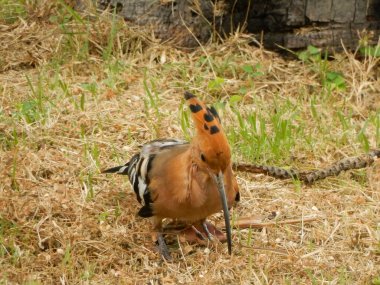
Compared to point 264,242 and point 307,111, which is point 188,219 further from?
point 307,111

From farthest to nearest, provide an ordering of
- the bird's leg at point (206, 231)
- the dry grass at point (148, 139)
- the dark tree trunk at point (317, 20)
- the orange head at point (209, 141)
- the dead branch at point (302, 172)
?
the dark tree trunk at point (317, 20)
the dead branch at point (302, 172)
the bird's leg at point (206, 231)
the dry grass at point (148, 139)
the orange head at point (209, 141)

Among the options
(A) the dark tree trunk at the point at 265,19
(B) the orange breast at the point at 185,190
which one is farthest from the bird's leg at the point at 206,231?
(A) the dark tree trunk at the point at 265,19

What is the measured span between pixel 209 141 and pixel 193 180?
244 mm

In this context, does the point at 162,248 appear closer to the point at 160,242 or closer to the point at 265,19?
the point at 160,242

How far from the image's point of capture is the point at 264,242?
436 cm

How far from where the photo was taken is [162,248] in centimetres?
423

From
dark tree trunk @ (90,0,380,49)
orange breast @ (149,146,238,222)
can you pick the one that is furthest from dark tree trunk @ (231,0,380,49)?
orange breast @ (149,146,238,222)

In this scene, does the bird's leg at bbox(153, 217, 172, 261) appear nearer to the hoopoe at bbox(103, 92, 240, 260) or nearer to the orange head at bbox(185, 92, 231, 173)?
the hoopoe at bbox(103, 92, 240, 260)

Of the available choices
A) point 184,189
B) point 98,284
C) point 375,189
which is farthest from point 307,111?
point 98,284

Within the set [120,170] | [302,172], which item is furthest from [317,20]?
[120,170]

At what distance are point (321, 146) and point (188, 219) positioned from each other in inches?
60.7

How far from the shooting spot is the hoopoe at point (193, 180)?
3873 millimetres

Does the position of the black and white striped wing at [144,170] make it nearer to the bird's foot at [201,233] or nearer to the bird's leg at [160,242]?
the bird's leg at [160,242]

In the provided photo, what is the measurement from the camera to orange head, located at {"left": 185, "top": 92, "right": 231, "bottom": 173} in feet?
12.6
